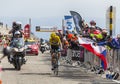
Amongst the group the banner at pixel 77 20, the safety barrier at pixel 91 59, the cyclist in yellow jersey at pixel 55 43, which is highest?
the banner at pixel 77 20

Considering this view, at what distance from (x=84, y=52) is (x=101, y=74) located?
5.20 meters

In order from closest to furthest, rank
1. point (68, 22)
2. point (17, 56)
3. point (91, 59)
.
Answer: point (17, 56)
point (91, 59)
point (68, 22)

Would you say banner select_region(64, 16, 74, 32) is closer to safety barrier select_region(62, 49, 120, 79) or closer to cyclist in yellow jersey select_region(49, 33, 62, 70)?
safety barrier select_region(62, 49, 120, 79)

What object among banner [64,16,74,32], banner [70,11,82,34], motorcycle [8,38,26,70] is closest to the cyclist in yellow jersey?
motorcycle [8,38,26,70]

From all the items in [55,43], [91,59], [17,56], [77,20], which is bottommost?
[91,59]

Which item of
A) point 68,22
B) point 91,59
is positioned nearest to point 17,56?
point 91,59

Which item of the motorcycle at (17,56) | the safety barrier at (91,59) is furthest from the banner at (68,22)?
the motorcycle at (17,56)

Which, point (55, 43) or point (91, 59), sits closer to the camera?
point (55, 43)

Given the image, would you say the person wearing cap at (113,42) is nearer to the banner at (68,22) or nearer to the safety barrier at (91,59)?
A: the safety barrier at (91,59)

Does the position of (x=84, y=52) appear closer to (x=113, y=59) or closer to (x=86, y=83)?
(x=113, y=59)

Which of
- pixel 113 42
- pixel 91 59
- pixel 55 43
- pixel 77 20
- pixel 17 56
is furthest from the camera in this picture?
pixel 77 20

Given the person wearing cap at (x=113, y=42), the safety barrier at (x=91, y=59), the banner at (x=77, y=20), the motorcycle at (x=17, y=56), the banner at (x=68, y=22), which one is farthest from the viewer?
the banner at (x=68, y=22)

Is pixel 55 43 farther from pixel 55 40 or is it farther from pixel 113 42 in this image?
pixel 113 42

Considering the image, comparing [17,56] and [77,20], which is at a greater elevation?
[77,20]
